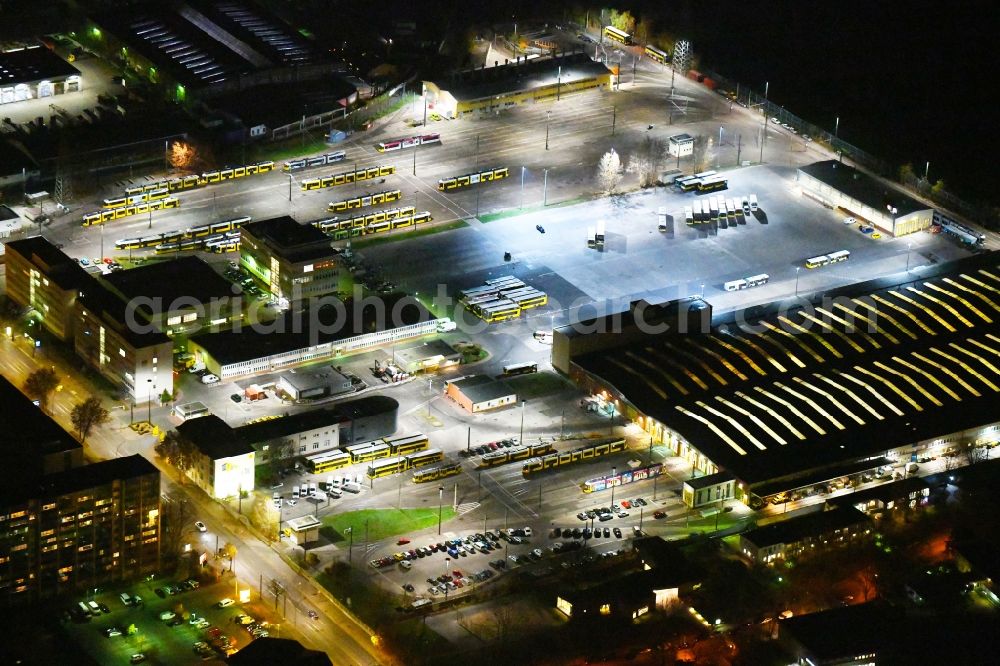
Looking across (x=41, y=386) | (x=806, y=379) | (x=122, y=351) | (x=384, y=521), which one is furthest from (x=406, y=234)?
(x=384, y=521)

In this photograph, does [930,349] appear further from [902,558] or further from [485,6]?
[485,6]

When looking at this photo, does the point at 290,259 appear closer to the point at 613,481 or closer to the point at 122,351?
the point at 122,351

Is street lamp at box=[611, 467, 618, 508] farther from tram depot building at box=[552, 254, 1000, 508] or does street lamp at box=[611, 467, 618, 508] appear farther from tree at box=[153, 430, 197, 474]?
tree at box=[153, 430, 197, 474]

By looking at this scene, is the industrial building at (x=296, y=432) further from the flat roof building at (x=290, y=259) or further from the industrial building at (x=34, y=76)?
the industrial building at (x=34, y=76)

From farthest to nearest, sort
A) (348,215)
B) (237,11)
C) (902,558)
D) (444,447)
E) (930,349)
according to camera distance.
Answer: (237,11) < (348,215) < (930,349) < (444,447) < (902,558)

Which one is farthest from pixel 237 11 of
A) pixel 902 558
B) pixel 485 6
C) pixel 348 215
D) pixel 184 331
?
pixel 902 558

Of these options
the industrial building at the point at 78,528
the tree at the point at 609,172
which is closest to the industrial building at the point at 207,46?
the tree at the point at 609,172

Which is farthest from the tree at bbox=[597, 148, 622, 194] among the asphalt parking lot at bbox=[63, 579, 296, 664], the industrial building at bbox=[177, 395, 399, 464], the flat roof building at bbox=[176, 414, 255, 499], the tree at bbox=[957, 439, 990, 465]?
the asphalt parking lot at bbox=[63, 579, 296, 664]

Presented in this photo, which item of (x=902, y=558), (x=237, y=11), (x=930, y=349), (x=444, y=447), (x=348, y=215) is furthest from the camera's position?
(x=237, y=11)
